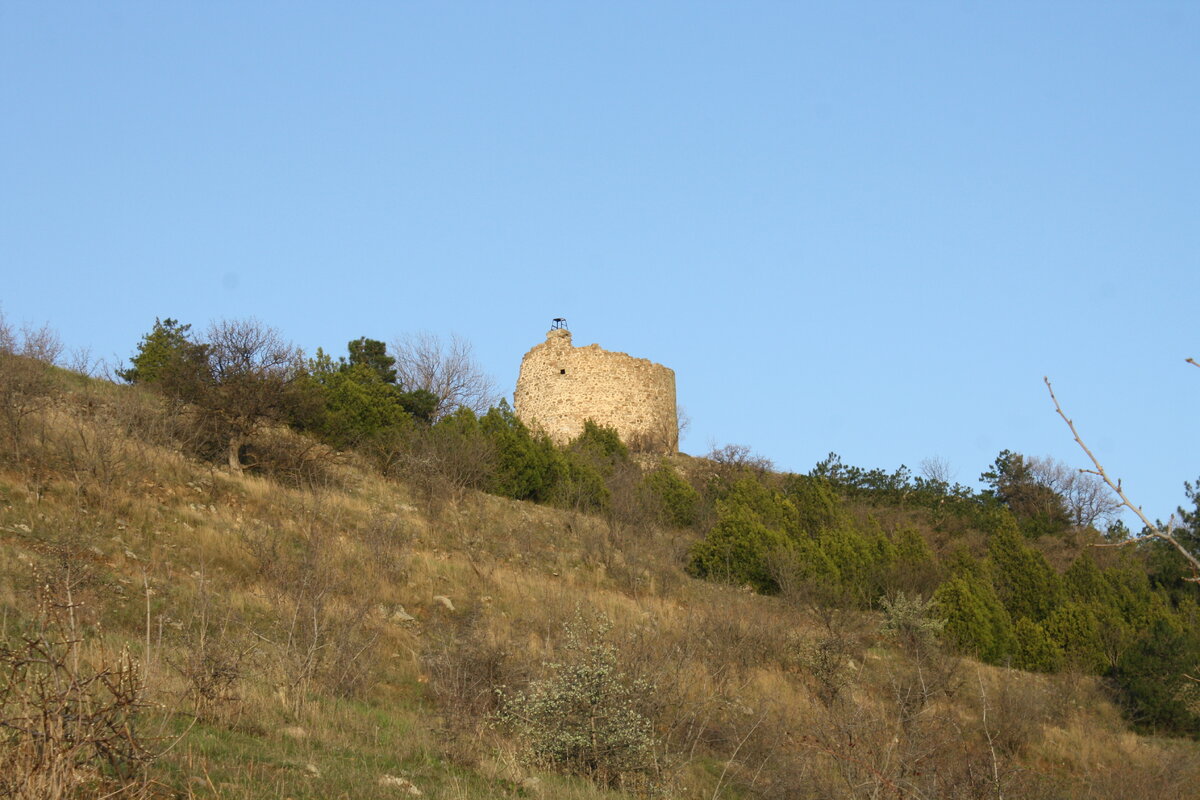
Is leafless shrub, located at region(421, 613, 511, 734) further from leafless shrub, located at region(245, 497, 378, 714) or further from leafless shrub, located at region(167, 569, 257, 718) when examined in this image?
leafless shrub, located at region(167, 569, 257, 718)

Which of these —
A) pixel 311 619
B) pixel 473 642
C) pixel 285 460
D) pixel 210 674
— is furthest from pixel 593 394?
pixel 210 674

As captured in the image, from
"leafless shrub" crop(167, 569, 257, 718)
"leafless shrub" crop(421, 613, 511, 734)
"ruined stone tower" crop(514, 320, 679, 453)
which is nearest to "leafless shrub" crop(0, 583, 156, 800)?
"leafless shrub" crop(167, 569, 257, 718)

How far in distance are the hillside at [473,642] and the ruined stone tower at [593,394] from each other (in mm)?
6199

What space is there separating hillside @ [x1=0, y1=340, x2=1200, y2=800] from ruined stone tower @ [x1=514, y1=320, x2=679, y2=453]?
6.20 meters

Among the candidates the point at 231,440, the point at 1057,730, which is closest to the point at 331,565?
the point at 231,440

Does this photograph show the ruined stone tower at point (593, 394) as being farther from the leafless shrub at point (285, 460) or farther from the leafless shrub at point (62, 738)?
the leafless shrub at point (62, 738)

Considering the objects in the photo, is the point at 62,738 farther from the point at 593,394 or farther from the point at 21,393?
the point at 593,394

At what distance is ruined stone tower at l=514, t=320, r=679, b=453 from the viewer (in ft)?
108

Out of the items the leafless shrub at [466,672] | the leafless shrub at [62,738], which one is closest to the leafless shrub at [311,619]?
the leafless shrub at [466,672]

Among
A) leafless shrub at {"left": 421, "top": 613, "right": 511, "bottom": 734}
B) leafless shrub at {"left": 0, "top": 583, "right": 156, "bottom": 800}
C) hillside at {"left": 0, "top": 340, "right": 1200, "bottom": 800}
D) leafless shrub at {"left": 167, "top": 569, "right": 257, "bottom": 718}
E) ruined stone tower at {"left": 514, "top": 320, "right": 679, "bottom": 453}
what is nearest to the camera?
leafless shrub at {"left": 0, "top": 583, "right": 156, "bottom": 800}

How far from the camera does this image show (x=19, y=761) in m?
3.98

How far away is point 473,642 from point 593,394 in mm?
21760

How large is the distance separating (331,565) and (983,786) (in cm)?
797

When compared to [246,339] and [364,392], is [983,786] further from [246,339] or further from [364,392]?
[364,392]
